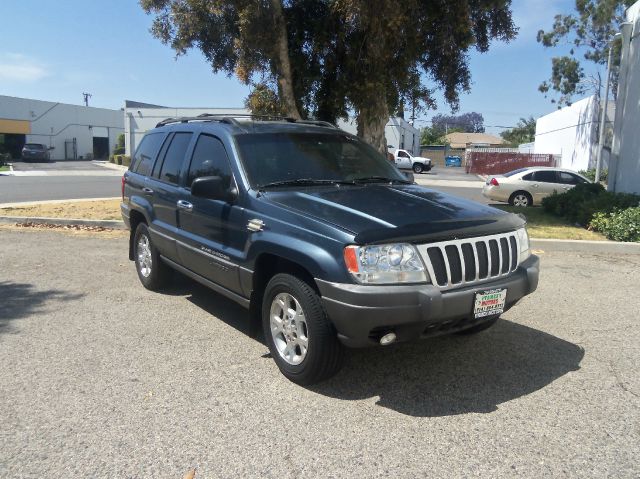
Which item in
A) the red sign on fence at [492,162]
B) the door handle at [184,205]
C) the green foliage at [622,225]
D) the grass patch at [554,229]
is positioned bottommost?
the grass patch at [554,229]

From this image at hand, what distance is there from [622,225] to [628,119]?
16.2ft

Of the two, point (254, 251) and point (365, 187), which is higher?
point (365, 187)

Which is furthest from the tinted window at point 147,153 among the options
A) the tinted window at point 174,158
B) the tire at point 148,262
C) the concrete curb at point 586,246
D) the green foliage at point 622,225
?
the green foliage at point 622,225

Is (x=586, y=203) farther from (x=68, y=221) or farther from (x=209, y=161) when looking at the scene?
(x=68, y=221)

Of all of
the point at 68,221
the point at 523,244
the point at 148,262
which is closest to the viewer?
the point at 523,244

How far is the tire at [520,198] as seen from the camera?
16.4m

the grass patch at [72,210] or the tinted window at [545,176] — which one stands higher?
the tinted window at [545,176]

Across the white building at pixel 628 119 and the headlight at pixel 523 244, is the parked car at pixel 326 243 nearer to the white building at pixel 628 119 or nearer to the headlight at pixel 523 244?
the headlight at pixel 523 244

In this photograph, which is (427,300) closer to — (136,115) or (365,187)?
(365,187)

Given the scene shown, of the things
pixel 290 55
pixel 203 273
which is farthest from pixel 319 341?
pixel 290 55

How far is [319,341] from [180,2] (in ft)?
36.0

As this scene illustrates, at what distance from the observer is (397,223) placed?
3.57 metres

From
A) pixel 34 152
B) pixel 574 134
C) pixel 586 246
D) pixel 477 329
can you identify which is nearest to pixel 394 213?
pixel 477 329

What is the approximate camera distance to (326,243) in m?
3.54
